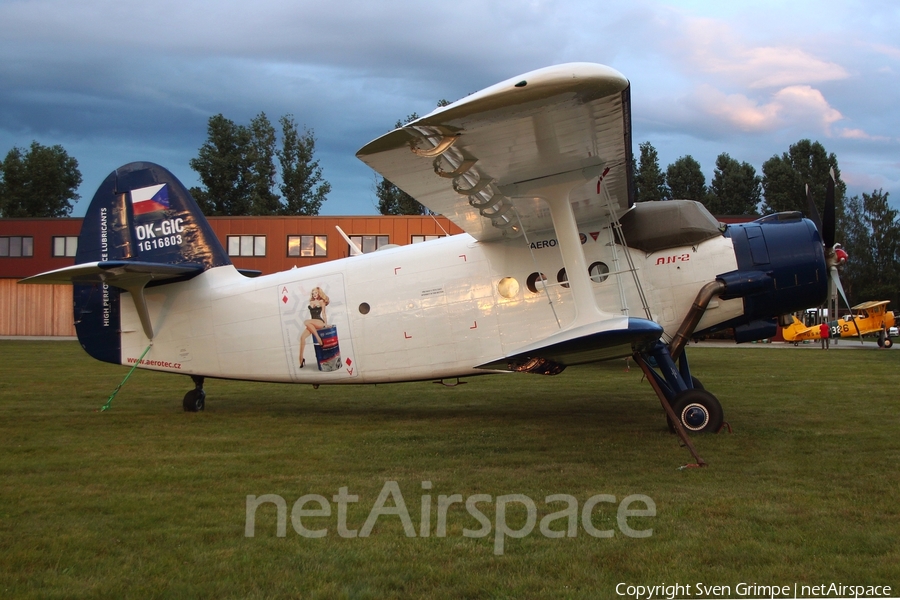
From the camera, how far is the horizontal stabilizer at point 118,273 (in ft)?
29.8

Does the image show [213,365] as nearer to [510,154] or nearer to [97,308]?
[97,308]

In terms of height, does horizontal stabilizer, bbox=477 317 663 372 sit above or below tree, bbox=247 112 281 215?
below

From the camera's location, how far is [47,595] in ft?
12.2

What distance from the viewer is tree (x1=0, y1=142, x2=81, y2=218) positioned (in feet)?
233

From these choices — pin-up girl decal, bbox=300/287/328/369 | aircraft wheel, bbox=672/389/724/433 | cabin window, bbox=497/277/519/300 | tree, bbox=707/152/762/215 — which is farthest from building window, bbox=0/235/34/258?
tree, bbox=707/152/762/215

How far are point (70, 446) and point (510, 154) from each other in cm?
603

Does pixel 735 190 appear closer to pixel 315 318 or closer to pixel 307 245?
pixel 307 245

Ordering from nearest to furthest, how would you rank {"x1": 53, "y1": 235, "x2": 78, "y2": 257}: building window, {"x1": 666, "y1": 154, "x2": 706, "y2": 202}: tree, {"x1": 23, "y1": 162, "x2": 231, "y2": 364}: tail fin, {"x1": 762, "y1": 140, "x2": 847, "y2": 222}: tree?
{"x1": 23, "y1": 162, "x2": 231, "y2": 364}: tail fin, {"x1": 53, "y1": 235, "x2": 78, "y2": 257}: building window, {"x1": 762, "y1": 140, "x2": 847, "y2": 222}: tree, {"x1": 666, "y1": 154, "x2": 706, "y2": 202}: tree

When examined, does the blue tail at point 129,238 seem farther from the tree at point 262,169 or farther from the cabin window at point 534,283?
the tree at point 262,169

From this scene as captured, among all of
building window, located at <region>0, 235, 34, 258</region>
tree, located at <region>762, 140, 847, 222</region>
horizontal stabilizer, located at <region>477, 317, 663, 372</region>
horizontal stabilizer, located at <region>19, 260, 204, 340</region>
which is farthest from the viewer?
tree, located at <region>762, 140, 847, 222</region>

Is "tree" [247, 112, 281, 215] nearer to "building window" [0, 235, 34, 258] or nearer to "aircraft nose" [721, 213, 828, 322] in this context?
"building window" [0, 235, 34, 258]

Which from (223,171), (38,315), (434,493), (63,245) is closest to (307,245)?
(63,245)

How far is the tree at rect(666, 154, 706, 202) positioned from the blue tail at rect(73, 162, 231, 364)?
60.4 m

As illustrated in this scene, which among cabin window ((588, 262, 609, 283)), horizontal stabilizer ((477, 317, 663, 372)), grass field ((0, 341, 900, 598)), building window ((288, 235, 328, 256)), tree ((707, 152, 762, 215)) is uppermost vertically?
tree ((707, 152, 762, 215))
